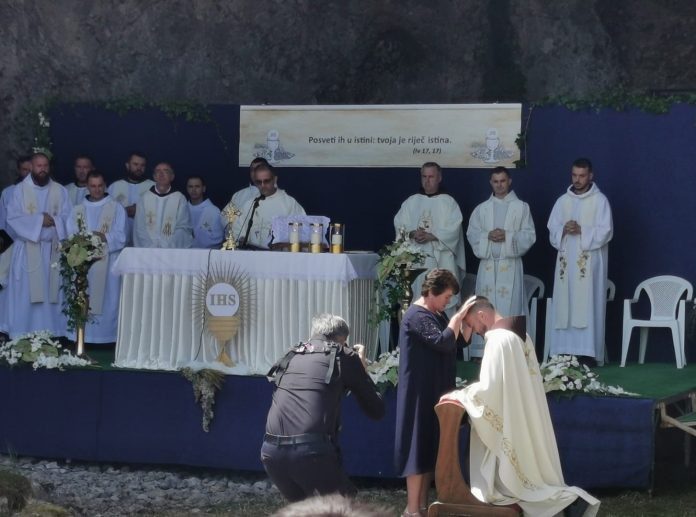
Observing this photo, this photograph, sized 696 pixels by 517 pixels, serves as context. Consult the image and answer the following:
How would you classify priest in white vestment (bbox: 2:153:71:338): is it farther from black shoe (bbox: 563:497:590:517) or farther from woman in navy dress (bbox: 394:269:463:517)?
black shoe (bbox: 563:497:590:517)

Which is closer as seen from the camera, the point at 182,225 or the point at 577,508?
the point at 577,508

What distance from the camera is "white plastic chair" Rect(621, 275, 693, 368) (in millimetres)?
10828

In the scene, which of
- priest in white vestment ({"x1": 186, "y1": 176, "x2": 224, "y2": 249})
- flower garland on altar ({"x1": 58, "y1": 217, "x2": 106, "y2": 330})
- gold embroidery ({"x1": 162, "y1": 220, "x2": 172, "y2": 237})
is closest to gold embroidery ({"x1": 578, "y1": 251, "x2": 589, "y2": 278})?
priest in white vestment ({"x1": 186, "y1": 176, "x2": 224, "y2": 249})

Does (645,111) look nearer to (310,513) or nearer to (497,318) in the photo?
(497,318)

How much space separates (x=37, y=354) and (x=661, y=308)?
5.33m

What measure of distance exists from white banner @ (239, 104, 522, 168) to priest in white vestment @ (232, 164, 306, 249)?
5.82 feet

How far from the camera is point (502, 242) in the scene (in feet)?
37.0

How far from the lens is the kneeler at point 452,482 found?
21.7 ft

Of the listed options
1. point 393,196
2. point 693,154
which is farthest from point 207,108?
point 693,154

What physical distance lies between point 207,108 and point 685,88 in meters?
5.62

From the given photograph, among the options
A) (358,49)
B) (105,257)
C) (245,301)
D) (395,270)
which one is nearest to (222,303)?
(245,301)

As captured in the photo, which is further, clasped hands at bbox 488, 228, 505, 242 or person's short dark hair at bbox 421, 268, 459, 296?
clasped hands at bbox 488, 228, 505, 242

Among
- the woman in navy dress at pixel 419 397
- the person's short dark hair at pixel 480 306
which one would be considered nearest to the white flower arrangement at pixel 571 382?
the woman in navy dress at pixel 419 397

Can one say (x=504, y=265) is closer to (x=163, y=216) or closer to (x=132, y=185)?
(x=163, y=216)
